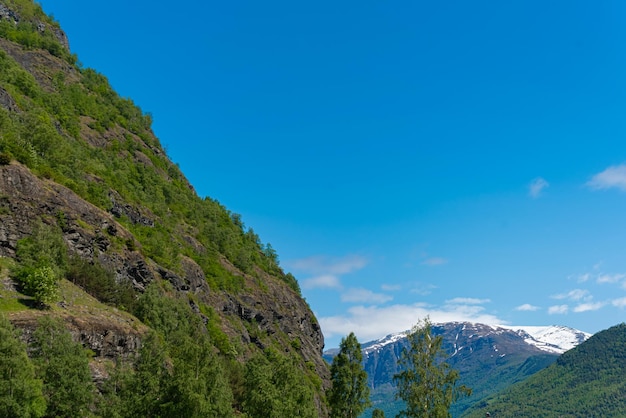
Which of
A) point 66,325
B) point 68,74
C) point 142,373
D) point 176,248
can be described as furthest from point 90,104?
point 142,373

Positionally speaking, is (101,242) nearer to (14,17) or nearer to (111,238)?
(111,238)

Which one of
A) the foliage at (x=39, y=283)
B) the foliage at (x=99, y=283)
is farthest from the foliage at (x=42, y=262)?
the foliage at (x=99, y=283)

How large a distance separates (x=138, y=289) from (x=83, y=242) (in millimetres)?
13164

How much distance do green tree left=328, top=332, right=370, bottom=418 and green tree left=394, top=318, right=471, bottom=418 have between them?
8169mm

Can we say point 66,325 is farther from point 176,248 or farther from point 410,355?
point 176,248

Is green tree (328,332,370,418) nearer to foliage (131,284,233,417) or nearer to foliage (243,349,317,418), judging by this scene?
foliage (243,349,317,418)

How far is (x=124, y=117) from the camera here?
163375 mm

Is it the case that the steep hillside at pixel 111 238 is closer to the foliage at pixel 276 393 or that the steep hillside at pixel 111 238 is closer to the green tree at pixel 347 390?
the foliage at pixel 276 393

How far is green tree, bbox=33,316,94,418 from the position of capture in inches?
1506

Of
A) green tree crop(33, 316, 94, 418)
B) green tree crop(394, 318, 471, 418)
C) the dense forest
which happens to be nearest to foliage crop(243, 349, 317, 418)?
the dense forest

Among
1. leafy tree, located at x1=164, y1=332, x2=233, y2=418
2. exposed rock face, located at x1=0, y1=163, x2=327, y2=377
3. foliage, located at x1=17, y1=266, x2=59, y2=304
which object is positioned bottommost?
leafy tree, located at x1=164, y1=332, x2=233, y2=418

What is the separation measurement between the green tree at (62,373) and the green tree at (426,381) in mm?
38535

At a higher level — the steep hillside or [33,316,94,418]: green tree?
the steep hillside

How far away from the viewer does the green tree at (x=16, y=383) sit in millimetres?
33875
